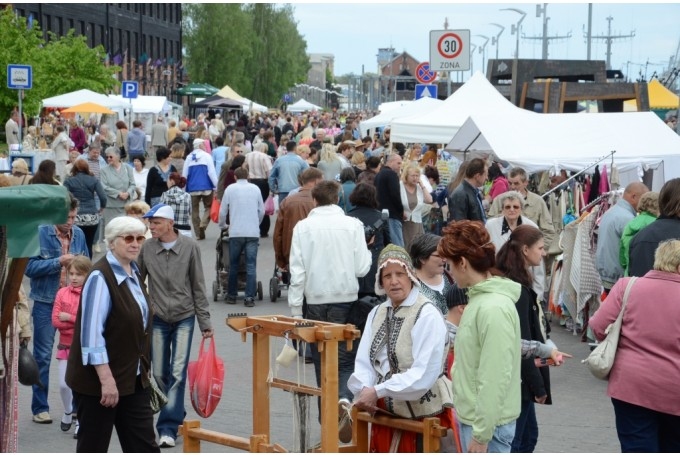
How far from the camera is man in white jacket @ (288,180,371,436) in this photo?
29.7ft

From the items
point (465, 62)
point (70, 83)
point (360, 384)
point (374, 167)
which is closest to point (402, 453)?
point (360, 384)

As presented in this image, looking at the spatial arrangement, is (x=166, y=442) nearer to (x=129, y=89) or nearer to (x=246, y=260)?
(x=246, y=260)

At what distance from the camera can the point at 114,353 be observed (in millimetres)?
6781

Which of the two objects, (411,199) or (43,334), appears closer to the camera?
(43,334)

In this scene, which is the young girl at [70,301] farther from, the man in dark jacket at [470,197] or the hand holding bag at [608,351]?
the man in dark jacket at [470,197]

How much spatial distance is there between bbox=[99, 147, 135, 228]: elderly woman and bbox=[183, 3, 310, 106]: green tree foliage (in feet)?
260

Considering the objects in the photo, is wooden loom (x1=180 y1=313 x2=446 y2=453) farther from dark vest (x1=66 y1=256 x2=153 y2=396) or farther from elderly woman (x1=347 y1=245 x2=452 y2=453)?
dark vest (x1=66 y1=256 x2=153 y2=396)

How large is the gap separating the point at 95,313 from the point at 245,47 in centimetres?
9211

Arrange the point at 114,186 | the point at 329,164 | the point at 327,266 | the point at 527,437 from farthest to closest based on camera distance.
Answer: the point at 329,164 < the point at 114,186 < the point at 327,266 < the point at 527,437

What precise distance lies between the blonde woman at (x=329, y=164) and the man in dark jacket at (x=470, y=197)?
6730 millimetres

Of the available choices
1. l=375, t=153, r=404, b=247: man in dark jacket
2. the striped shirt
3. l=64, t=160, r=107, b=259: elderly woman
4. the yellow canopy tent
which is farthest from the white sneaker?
the yellow canopy tent

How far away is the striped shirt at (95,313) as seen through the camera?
21.8 feet

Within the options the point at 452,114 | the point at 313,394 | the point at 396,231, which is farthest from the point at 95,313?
the point at 452,114

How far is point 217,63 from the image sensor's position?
318 ft
